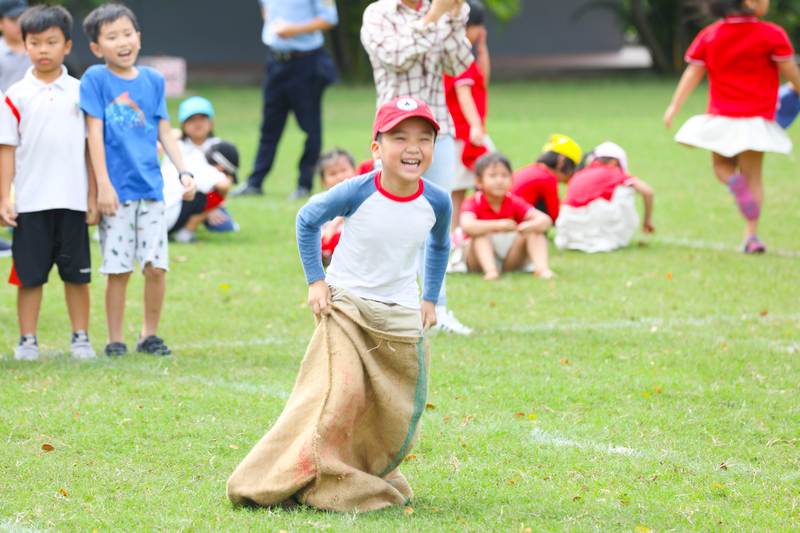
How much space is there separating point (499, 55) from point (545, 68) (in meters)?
5.16

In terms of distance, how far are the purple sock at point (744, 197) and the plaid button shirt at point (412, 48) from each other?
323 cm

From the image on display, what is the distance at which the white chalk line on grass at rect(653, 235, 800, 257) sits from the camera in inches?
289

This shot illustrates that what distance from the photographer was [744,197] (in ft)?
23.6

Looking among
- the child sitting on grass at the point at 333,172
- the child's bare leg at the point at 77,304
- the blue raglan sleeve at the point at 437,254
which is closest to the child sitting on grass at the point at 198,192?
the child sitting on grass at the point at 333,172

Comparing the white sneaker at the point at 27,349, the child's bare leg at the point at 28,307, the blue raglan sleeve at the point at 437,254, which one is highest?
the blue raglan sleeve at the point at 437,254

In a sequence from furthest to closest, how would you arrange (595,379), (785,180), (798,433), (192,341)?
(785,180), (192,341), (595,379), (798,433)

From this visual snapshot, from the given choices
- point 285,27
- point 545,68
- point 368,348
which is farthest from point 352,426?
point 545,68

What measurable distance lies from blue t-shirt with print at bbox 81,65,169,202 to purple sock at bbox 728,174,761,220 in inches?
187

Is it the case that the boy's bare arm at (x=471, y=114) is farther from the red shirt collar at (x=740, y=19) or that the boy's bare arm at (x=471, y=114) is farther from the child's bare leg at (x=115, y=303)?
the red shirt collar at (x=740, y=19)

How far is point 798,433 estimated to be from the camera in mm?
3682

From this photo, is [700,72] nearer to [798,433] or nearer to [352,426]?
[798,433]

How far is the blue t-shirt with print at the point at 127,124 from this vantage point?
4.52 m

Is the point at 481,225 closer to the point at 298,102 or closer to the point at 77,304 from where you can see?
the point at 77,304

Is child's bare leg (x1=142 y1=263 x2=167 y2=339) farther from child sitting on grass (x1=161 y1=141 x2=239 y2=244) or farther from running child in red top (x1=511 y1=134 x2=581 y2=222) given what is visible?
running child in red top (x1=511 y1=134 x2=581 y2=222)
